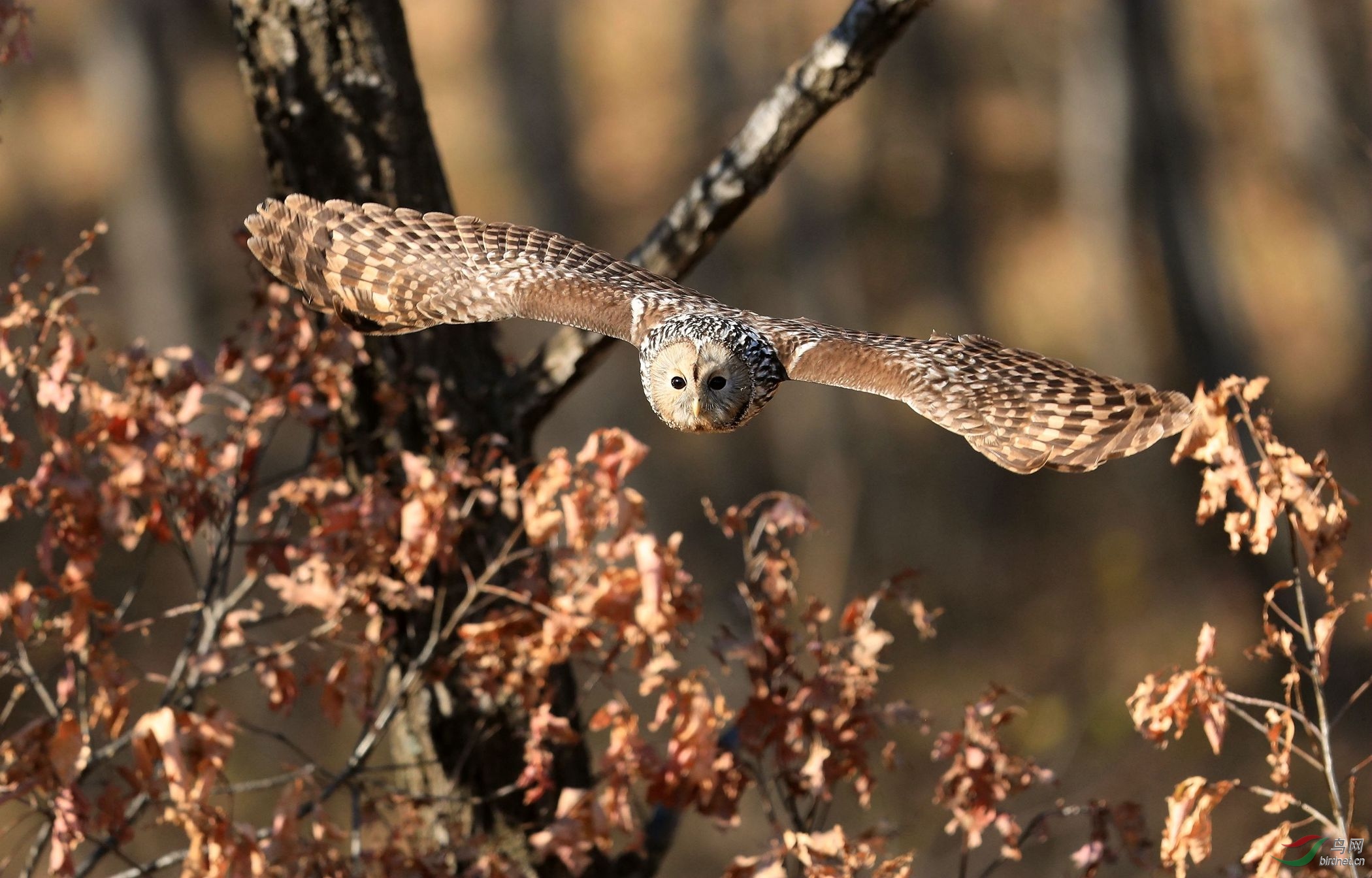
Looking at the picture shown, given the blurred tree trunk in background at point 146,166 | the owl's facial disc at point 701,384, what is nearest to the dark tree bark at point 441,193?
the owl's facial disc at point 701,384

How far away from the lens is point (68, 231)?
1359 centimetres

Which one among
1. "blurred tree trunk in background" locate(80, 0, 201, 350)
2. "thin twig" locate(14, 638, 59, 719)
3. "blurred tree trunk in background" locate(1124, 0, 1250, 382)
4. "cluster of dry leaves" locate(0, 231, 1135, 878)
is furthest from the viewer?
"blurred tree trunk in background" locate(80, 0, 201, 350)

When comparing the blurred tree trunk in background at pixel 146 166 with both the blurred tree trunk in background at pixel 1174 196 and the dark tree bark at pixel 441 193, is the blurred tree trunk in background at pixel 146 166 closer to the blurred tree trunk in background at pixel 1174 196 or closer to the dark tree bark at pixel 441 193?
the blurred tree trunk in background at pixel 1174 196

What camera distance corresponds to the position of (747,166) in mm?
4250

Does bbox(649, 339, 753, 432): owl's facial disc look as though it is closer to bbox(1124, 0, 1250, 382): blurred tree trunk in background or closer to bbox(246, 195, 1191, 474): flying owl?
bbox(246, 195, 1191, 474): flying owl

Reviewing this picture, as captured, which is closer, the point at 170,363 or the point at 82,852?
the point at 170,363

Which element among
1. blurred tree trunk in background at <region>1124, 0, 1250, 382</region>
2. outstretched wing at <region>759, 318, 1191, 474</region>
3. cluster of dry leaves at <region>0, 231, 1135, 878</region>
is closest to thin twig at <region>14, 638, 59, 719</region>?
cluster of dry leaves at <region>0, 231, 1135, 878</region>

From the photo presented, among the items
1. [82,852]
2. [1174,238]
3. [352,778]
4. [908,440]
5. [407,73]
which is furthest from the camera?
[908,440]

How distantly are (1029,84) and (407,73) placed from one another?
37.4ft

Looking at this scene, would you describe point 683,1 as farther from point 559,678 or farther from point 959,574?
point 559,678

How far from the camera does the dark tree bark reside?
4.23 metres

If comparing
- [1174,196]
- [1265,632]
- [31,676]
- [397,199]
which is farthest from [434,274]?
[1174,196]

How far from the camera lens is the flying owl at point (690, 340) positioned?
3.82 meters

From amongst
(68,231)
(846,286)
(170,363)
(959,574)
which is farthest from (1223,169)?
(170,363)
